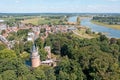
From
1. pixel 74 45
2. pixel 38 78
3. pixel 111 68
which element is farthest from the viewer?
pixel 74 45

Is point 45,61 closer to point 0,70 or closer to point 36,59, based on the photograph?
point 36,59

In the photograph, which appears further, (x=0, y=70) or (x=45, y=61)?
(x=45, y=61)

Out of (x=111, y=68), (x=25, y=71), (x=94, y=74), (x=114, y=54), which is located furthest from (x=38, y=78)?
(x=114, y=54)

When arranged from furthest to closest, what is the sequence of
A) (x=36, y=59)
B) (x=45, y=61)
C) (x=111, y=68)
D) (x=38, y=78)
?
(x=45, y=61) < (x=36, y=59) < (x=111, y=68) < (x=38, y=78)

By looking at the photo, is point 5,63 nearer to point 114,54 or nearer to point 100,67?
point 100,67

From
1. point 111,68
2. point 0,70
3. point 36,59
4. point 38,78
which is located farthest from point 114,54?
point 0,70

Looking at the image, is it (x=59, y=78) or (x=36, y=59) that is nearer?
(x=59, y=78)

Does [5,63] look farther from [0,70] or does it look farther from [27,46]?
[27,46]

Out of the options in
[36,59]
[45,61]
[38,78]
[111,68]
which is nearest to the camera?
[38,78]
